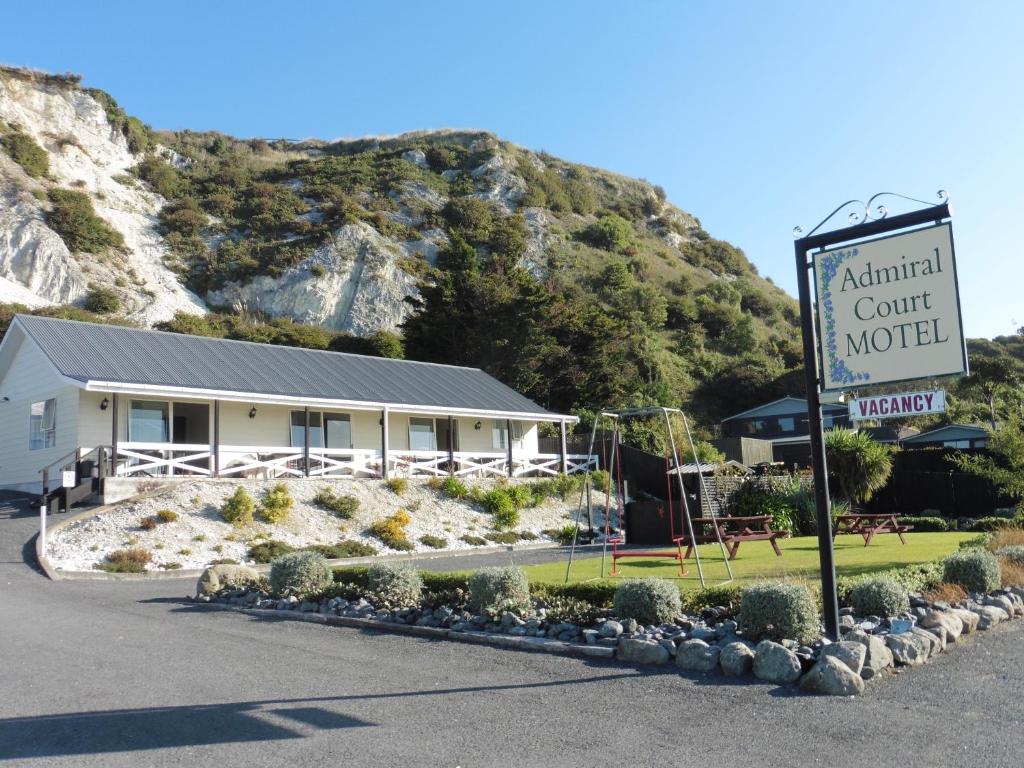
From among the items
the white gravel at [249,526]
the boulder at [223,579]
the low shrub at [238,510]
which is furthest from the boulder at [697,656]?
the low shrub at [238,510]

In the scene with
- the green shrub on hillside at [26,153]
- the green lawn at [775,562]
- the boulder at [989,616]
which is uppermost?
the green shrub on hillside at [26,153]

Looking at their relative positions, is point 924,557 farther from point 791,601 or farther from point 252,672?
point 252,672

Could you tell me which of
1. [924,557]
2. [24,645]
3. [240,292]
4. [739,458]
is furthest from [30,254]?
[924,557]

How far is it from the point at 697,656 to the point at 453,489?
17093 millimetres

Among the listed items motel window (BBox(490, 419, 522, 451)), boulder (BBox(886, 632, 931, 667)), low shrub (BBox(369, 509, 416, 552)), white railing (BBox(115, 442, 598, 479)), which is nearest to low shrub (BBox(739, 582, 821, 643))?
boulder (BBox(886, 632, 931, 667))

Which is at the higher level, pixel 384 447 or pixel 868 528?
pixel 384 447

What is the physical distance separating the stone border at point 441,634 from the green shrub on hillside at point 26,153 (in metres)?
55.6

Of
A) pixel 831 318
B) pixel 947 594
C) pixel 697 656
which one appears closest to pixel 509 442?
pixel 947 594

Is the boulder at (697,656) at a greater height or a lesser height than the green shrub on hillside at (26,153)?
lesser

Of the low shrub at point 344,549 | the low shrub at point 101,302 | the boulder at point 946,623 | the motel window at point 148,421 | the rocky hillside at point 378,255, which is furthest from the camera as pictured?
the low shrub at point 101,302

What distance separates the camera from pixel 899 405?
7051 millimetres

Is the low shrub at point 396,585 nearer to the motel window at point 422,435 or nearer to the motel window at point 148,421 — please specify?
the motel window at point 148,421

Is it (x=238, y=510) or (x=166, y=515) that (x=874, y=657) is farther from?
(x=166, y=515)

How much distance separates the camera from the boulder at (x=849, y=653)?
21.7ft
